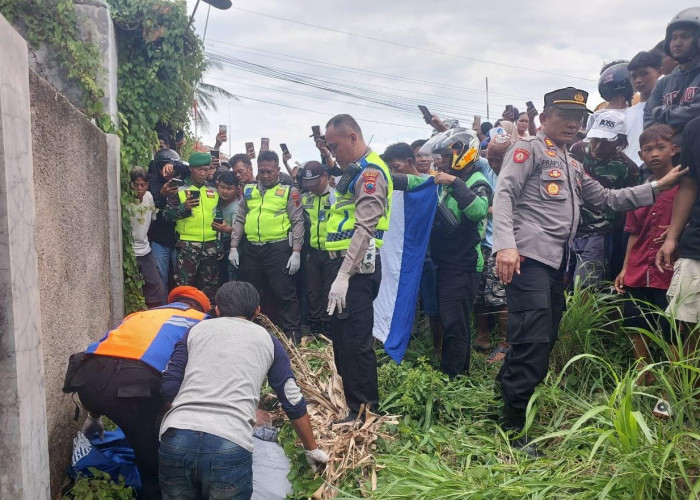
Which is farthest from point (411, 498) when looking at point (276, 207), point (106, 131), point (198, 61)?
point (198, 61)

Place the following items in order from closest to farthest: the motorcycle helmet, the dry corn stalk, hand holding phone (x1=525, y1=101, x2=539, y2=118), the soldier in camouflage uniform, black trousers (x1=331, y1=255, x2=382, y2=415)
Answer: the dry corn stalk, black trousers (x1=331, y1=255, x2=382, y2=415), the soldier in camouflage uniform, the motorcycle helmet, hand holding phone (x1=525, y1=101, x2=539, y2=118)

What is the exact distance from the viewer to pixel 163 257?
5668 mm

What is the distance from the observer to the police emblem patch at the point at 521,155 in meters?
3.26

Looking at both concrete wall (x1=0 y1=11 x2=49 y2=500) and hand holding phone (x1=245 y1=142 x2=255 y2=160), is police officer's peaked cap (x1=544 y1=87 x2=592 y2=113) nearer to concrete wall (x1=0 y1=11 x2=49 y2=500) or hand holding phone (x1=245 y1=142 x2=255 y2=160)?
concrete wall (x1=0 y1=11 x2=49 y2=500)

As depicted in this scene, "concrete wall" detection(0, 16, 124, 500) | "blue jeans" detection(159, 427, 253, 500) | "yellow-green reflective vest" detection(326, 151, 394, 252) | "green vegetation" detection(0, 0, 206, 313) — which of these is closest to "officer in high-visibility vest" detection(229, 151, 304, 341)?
"green vegetation" detection(0, 0, 206, 313)

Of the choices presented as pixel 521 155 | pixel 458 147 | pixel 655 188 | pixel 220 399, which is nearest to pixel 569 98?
pixel 521 155

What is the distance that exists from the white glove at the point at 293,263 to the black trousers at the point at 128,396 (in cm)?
283

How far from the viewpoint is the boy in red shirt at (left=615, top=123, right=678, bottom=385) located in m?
3.45

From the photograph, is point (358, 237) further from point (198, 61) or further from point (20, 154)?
point (198, 61)

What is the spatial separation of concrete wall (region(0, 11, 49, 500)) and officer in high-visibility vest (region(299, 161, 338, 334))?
10.9 feet

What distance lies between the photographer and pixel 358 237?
3.48 metres

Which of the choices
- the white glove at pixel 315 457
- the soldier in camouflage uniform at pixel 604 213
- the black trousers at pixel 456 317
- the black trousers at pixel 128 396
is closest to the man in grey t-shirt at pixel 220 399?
the white glove at pixel 315 457

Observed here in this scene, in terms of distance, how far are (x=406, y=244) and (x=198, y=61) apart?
3777mm

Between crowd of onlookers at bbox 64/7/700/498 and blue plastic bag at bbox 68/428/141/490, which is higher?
crowd of onlookers at bbox 64/7/700/498
